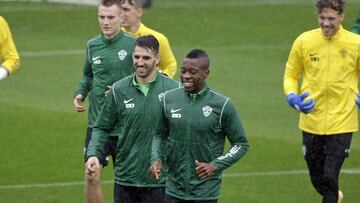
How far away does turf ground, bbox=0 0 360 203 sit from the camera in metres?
17.8

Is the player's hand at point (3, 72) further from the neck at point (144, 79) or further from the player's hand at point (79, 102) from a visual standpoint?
the neck at point (144, 79)

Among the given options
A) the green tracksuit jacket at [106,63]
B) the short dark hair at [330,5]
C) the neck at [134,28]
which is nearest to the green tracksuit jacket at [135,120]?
the green tracksuit jacket at [106,63]

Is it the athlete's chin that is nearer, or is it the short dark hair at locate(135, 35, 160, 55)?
the athlete's chin

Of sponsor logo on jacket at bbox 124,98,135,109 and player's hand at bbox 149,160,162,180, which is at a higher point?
sponsor logo on jacket at bbox 124,98,135,109

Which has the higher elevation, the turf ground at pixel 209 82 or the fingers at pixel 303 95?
the fingers at pixel 303 95

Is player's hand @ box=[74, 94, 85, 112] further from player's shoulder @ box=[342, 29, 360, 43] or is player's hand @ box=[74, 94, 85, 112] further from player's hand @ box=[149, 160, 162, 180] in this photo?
player's shoulder @ box=[342, 29, 360, 43]

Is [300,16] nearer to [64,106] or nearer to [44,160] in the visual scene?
[64,106]

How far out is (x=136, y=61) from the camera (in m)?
13.0

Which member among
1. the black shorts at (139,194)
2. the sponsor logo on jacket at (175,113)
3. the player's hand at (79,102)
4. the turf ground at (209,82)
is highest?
the sponsor logo on jacket at (175,113)

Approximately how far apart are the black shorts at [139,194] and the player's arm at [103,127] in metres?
0.61

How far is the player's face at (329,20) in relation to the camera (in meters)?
14.4

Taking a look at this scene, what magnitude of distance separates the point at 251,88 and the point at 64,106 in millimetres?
3547

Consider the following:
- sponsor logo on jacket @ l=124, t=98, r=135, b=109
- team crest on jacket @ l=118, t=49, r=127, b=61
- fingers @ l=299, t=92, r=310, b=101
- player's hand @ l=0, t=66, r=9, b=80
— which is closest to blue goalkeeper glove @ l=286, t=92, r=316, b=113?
fingers @ l=299, t=92, r=310, b=101

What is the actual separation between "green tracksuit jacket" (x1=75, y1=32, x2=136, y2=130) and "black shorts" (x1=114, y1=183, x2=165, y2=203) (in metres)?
1.74
